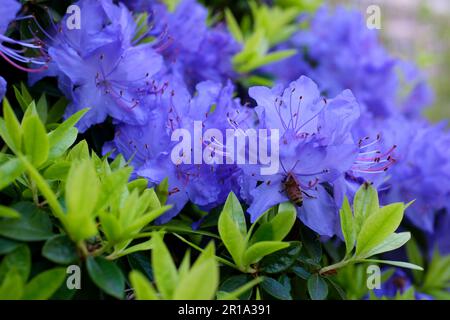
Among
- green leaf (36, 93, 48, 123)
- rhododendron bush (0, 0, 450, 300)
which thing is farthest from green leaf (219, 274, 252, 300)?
green leaf (36, 93, 48, 123)

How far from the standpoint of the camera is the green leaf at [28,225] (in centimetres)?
73

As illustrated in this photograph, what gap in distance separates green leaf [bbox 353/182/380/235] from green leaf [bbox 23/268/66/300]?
46 centimetres

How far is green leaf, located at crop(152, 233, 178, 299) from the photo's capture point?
71 cm

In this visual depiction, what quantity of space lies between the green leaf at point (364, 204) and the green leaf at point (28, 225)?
46 centimetres

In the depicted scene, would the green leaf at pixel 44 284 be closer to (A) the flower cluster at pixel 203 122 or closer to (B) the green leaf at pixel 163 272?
(B) the green leaf at pixel 163 272

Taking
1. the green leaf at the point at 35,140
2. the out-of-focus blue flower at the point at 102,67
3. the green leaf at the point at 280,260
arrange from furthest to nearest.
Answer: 1. the out-of-focus blue flower at the point at 102,67
2. the green leaf at the point at 280,260
3. the green leaf at the point at 35,140

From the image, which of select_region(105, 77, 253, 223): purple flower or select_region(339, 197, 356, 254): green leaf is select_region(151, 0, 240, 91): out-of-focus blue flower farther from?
select_region(339, 197, 356, 254): green leaf

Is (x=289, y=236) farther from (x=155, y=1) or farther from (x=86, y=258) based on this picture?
(x=155, y=1)

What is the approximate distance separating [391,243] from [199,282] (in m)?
0.38

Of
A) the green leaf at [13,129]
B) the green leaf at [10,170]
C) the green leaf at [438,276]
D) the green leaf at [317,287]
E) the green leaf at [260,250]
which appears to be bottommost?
the green leaf at [438,276]

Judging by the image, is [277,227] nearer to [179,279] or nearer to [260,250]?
[260,250]

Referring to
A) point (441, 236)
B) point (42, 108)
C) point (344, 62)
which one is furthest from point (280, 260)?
point (344, 62)

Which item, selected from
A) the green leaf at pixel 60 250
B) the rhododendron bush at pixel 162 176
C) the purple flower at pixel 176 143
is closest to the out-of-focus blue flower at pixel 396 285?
the rhododendron bush at pixel 162 176
